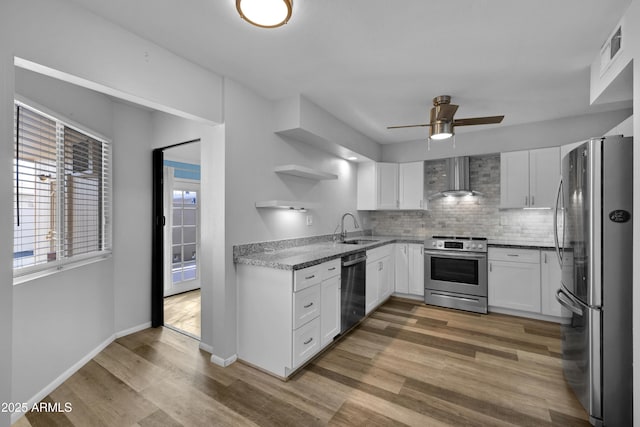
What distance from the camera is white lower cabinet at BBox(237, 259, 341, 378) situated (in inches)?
92.4

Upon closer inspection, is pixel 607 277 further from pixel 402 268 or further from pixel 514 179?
pixel 402 268

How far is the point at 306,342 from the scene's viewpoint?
2494mm

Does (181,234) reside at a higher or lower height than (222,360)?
higher

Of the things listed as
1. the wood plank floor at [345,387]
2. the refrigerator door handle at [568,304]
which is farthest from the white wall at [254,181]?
the refrigerator door handle at [568,304]

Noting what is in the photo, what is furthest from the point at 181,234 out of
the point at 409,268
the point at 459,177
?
the point at 459,177

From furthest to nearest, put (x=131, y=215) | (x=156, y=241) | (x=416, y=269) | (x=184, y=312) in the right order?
(x=416, y=269), (x=184, y=312), (x=156, y=241), (x=131, y=215)

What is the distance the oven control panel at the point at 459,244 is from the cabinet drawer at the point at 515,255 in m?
0.13

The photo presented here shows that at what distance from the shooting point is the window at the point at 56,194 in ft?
6.55

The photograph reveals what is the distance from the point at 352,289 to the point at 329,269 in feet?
1.97

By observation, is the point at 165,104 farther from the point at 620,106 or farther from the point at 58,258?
the point at 620,106

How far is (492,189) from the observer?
442 centimetres

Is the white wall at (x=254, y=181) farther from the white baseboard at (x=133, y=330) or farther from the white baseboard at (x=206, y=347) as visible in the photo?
the white baseboard at (x=133, y=330)

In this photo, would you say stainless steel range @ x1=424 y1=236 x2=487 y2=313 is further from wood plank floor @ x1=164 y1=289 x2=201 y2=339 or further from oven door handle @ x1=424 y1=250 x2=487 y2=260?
wood plank floor @ x1=164 y1=289 x2=201 y2=339

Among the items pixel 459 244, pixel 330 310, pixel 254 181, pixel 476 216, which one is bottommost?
pixel 330 310
